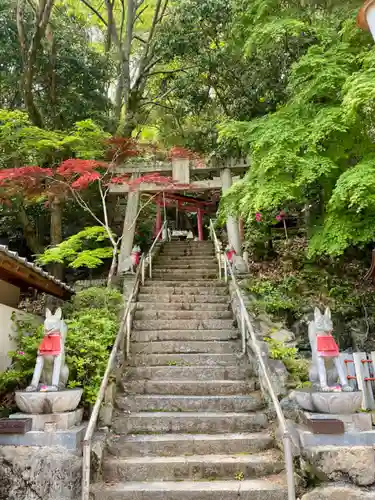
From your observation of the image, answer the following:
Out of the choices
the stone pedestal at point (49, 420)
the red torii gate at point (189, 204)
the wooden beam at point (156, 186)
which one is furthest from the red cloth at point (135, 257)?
the stone pedestal at point (49, 420)

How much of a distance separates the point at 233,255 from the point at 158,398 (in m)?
6.41

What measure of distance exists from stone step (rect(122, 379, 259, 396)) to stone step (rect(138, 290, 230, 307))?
126 inches

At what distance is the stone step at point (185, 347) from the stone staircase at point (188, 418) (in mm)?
19

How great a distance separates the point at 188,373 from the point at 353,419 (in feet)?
9.31

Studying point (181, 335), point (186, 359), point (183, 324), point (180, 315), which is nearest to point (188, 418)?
point (186, 359)

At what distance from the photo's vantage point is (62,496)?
14.4 feet

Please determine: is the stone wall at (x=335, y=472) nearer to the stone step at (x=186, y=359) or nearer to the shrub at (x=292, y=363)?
the shrub at (x=292, y=363)

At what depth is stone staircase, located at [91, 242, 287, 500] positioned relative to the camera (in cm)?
441

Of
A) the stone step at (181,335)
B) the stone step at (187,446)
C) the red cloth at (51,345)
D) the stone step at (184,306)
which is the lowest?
the stone step at (187,446)

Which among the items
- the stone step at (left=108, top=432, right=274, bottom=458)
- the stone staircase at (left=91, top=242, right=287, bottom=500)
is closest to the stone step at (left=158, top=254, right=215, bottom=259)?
the stone staircase at (left=91, top=242, right=287, bottom=500)

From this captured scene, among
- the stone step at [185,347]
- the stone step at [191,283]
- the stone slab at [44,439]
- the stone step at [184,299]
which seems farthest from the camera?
the stone step at [191,283]

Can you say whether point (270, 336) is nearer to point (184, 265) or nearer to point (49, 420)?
point (49, 420)

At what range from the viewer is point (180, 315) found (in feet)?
28.3

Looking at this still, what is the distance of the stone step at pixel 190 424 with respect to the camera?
5.41 meters
